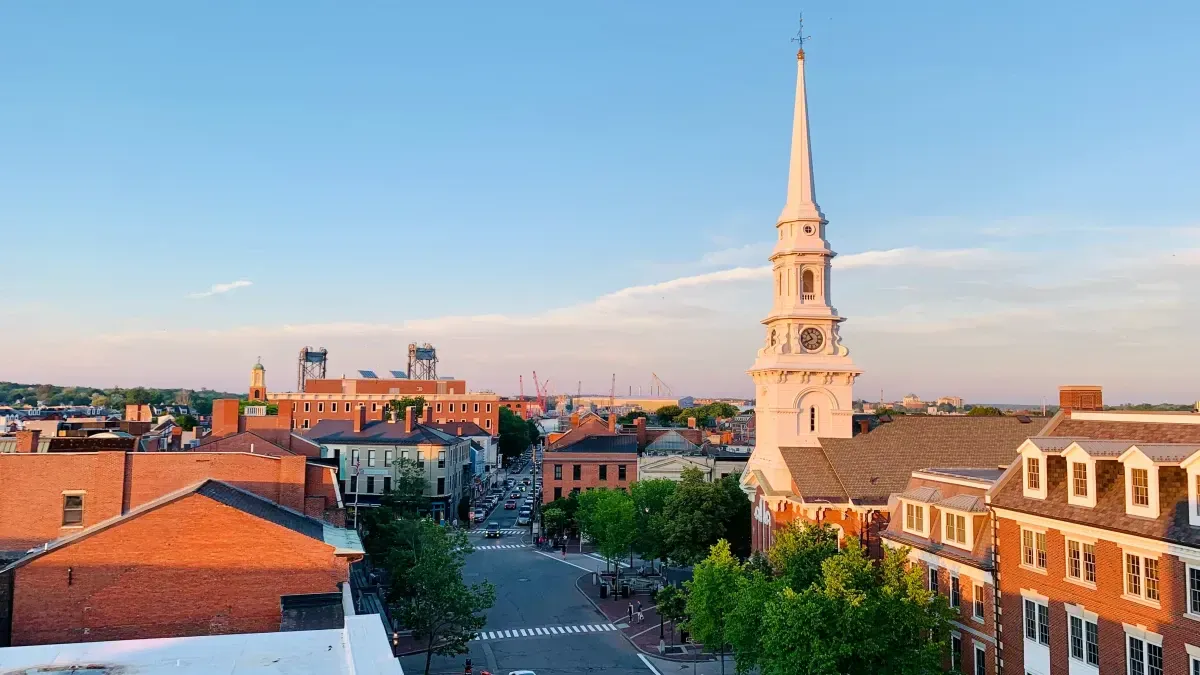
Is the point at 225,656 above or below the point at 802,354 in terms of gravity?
below

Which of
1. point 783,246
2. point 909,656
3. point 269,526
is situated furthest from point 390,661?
point 783,246

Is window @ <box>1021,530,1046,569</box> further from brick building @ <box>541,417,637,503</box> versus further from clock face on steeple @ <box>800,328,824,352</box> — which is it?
brick building @ <box>541,417,637,503</box>

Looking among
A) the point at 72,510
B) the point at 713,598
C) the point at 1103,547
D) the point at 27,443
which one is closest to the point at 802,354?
the point at 713,598

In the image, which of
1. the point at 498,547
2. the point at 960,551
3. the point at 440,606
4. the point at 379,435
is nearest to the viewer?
the point at 960,551

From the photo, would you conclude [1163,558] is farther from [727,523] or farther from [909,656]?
[727,523]

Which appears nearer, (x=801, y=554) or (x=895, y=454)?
(x=801, y=554)

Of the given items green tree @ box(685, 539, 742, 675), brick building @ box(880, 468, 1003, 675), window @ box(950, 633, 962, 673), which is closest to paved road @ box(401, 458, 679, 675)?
green tree @ box(685, 539, 742, 675)

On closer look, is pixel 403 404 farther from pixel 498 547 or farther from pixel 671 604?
pixel 671 604
